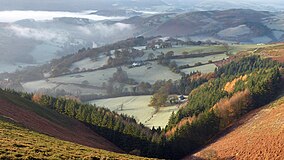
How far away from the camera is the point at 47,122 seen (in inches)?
3078

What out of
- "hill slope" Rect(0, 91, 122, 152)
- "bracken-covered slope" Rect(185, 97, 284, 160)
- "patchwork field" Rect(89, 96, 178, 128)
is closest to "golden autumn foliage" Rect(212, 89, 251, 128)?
"bracken-covered slope" Rect(185, 97, 284, 160)

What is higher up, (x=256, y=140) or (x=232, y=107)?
(x=256, y=140)

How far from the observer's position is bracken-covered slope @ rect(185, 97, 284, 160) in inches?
2486

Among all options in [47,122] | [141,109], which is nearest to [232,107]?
[47,122]

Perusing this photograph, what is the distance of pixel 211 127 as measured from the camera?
95.9 m

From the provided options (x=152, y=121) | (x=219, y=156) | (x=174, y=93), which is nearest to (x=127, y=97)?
(x=174, y=93)

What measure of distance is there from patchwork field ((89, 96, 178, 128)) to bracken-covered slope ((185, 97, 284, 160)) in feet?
151

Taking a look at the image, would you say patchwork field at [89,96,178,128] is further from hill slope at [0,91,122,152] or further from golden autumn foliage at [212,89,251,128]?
hill slope at [0,91,122,152]

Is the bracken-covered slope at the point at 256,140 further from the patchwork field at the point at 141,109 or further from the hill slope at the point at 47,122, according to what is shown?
the patchwork field at the point at 141,109

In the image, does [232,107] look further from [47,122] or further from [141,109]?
[141,109]

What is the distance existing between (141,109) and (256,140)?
285 feet

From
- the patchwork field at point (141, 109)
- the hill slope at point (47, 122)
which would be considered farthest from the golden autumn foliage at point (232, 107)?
the hill slope at point (47, 122)

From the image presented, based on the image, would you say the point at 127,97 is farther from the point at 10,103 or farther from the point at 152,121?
the point at 10,103

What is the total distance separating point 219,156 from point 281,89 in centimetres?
4790
